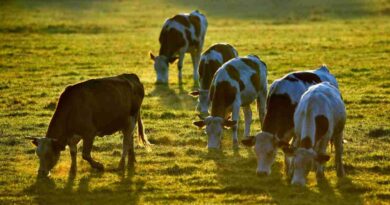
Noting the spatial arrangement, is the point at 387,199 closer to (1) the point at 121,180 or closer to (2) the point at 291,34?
(1) the point at 121,180

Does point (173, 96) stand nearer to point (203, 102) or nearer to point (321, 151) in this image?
point (203, 102)

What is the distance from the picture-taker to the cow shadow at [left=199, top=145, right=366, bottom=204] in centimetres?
1102

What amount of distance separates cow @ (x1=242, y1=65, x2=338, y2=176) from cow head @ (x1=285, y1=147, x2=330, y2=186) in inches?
16.1

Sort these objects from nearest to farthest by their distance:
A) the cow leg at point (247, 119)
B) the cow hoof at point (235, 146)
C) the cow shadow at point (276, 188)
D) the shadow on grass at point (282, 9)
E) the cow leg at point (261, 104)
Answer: the cow shadow at point (276, 188), the cow hoof at point (235, 146), the cow leg at point (261, 104), the cow leg at point (247, 119), the shadow on grass at point (282, 9)

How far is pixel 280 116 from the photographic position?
12.4 metres

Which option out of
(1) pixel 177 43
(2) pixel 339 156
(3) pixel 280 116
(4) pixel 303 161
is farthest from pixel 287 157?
(1) pixel 177 43

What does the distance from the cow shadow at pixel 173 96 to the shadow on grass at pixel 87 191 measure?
23.4 feet

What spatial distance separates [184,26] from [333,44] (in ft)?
32.6

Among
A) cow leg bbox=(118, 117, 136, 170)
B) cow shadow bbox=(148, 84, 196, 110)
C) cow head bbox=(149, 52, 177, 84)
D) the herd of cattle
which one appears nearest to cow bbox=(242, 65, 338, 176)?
the herd of cattle

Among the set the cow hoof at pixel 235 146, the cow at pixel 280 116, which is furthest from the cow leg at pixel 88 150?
the cow hoof at pixel 235 146

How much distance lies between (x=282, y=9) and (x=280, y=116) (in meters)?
40.4

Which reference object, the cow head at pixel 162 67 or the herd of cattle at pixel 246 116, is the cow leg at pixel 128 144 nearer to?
the herd of cattle at pixel 246 116

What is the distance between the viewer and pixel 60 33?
1572 inches

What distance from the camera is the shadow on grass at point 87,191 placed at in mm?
11148
